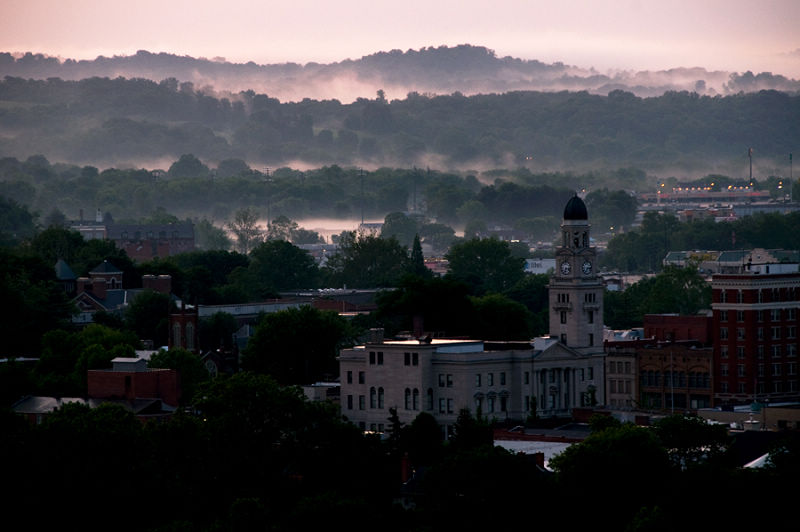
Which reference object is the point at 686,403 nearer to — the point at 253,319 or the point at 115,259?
the point at 253,319

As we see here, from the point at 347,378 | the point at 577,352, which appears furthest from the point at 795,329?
the point at 347,378

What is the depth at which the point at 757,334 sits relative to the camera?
4486 inches

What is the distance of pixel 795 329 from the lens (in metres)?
115

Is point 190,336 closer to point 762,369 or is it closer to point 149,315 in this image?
point 149,315

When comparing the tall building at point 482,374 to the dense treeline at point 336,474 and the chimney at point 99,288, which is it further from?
the chimney at point 99,288

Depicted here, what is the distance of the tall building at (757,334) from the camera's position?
11319cm

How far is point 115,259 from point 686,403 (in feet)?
233

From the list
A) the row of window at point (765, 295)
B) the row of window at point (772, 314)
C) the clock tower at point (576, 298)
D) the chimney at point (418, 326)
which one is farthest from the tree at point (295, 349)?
the row of window at point (765, 295)

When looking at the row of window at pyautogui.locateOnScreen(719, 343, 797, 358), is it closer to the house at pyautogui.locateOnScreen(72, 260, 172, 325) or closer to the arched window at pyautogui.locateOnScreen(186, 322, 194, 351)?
the arched window at pyautogui.locateOnScreen(186, 322, 194, 351)

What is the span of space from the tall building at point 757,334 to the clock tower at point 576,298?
8.27m

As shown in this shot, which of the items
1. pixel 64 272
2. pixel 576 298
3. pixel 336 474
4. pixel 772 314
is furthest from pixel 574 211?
pixel 64 272

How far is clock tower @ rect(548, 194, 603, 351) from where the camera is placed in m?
107

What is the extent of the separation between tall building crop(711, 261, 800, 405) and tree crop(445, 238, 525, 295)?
72285 mm

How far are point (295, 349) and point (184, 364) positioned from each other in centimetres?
569
